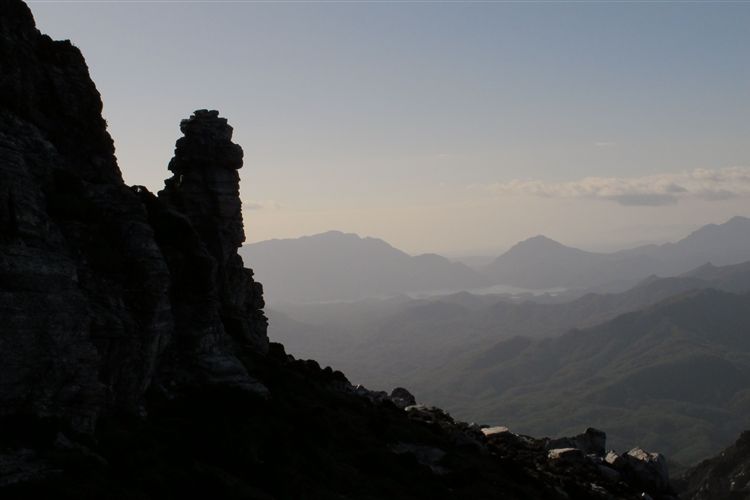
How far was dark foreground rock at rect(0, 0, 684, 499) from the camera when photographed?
25.3 meters

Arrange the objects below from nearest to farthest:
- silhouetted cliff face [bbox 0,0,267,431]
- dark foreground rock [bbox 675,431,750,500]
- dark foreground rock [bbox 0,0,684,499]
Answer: dark foreground rock [bbox 0,0,684,499] → silhouetted cliff face [bbox 0,0,267,431] → dark foreground rock [bbox 675,431,750,500]

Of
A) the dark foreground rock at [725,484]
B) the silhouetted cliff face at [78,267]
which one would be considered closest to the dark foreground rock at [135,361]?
the silhouetted cliff face at [78,267]

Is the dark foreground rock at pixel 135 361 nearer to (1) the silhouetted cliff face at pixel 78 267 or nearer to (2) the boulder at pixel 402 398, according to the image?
(1) the silhouetted cliff face at pixel 78 267

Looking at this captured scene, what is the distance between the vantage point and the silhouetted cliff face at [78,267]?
25891 mm

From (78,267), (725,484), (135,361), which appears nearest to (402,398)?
(135,361)

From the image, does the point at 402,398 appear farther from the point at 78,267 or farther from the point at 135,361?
the point at 78,267

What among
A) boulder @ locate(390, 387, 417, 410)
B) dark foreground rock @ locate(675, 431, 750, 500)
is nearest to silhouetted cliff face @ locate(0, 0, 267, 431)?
boulder @ locate(390, 387, 417, 410)

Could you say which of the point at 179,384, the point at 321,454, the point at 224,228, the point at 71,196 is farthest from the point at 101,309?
the point at 224,228

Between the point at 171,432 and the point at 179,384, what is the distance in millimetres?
6334

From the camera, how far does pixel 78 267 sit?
30.4 meters

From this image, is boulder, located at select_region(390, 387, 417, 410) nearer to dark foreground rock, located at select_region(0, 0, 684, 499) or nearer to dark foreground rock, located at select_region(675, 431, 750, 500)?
dark foreground rock, located at select_region(0, 0, 684, 499)

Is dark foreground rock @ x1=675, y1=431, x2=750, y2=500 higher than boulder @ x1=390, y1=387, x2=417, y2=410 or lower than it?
lower

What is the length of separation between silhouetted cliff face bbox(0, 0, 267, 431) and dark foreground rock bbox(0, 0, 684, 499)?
0.08 m

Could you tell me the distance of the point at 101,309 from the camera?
99.8 ft
